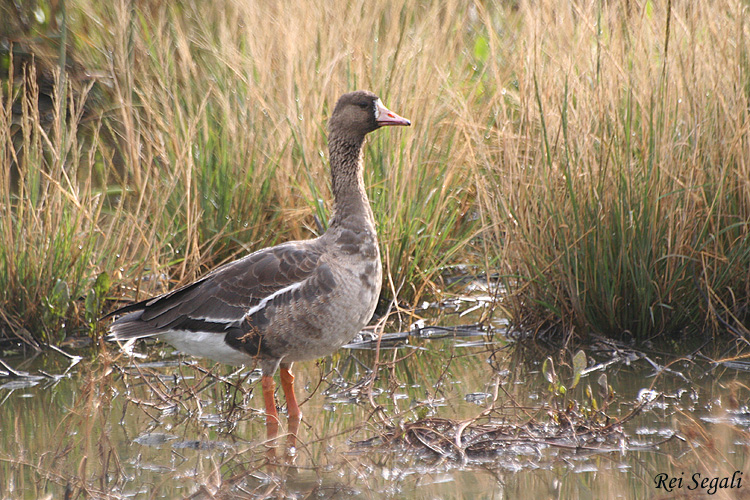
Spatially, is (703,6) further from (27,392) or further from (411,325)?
(27,392)

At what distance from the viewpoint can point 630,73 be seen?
5879 millimetres

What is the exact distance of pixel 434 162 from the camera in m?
7.39

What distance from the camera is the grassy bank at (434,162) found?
5.90 m

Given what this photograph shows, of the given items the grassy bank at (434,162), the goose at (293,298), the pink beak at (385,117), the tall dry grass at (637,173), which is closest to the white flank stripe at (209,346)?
the goose at (293,298)

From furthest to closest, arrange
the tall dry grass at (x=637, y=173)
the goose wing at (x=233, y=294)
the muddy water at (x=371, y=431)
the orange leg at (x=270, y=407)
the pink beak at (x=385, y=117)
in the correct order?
the tall dry grass at (x=637, y=173), the pink beak at (x=385, y=117), the goose wing at (x=233, y=294), the orange leg at (x=270, y=407), the muddy water at (x=371, y=431)

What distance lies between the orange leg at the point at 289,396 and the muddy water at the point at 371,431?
0.28 ft

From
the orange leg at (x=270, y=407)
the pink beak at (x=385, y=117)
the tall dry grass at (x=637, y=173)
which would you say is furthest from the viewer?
the tall dry grass at (x=637, y=173)

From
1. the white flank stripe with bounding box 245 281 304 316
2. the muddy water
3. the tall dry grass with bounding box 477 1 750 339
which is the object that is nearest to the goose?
the white flank stripe with bounding box 245 281 304 316

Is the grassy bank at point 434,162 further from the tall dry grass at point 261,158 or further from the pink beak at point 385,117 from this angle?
the pink beak at point 385,117

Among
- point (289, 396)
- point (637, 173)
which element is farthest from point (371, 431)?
point (637, 173)

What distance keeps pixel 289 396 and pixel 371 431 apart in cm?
60

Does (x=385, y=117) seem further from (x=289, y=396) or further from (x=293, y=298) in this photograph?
(x=289, y=396)

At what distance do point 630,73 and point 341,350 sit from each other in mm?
2811

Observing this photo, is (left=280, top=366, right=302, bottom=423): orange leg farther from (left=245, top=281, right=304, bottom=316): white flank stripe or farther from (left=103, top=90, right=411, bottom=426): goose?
(left=245, top=281, right=304, bottom=316): white flank stripe
